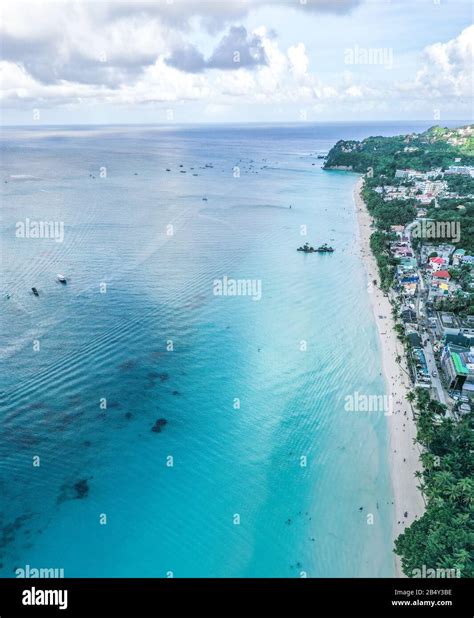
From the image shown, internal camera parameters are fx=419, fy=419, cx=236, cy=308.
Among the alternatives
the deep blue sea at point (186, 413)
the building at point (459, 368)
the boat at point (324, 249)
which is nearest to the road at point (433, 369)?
the building at point (459, 368)

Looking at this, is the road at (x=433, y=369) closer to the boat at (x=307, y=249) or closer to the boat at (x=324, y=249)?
the boat at (x=324, y=249)

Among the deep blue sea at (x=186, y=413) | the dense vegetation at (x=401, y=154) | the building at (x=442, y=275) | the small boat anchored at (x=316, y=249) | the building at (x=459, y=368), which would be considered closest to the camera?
the deep blue sea at (x=186, y=413)

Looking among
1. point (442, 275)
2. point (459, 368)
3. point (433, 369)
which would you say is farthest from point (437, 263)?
point (459, 368)

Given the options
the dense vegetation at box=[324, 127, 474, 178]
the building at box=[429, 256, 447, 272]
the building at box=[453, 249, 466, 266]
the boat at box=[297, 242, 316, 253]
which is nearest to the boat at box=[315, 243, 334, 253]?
the boat at box=[297, 242, 316, 253]

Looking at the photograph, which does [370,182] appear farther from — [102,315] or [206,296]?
[102,315]

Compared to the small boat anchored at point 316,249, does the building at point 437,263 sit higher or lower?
lower

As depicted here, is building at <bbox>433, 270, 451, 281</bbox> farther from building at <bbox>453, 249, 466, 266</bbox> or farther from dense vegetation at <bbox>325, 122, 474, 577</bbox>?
building at <bbox>453, 249, 466, 266</bbox>
